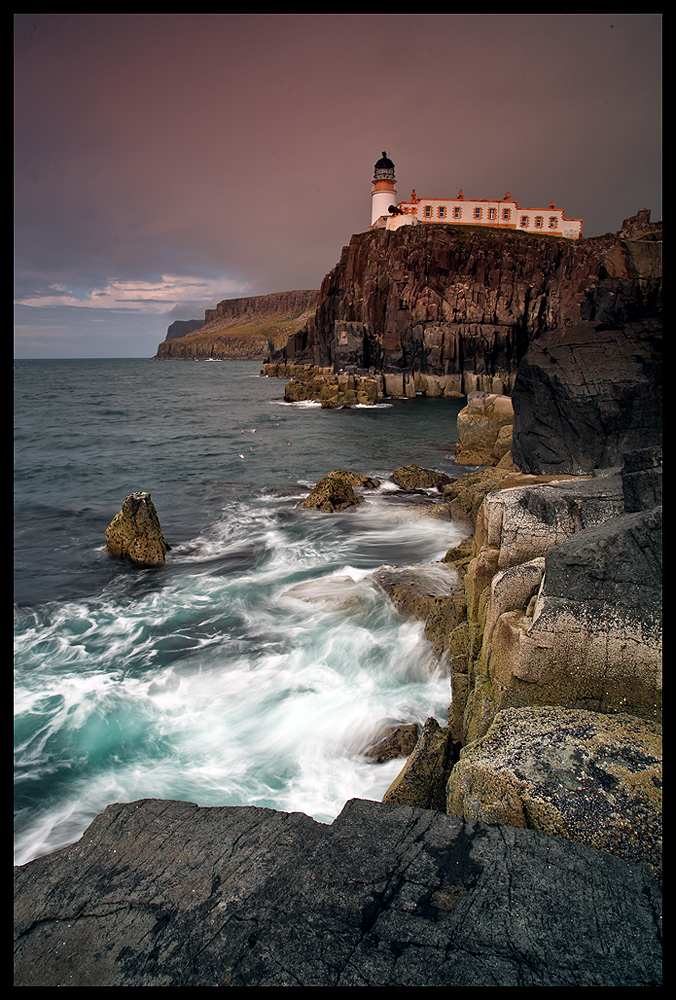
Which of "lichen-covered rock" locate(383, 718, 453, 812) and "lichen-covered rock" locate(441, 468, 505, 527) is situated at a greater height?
"lichen-covered rock" locate(441, 468, 505, 527)

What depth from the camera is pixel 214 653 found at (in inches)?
349

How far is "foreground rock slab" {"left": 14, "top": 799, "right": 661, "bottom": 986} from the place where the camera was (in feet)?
7.66

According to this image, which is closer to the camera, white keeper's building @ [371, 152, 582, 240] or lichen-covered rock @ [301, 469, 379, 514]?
lichen-covered rock @ [301, 469, 379, 514]

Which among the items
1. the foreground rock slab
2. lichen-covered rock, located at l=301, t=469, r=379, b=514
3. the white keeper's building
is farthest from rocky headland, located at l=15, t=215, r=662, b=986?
the white keeper's building

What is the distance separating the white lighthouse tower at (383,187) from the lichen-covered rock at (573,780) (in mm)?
87857

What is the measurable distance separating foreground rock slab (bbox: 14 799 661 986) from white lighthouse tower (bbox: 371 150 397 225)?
3489 inches

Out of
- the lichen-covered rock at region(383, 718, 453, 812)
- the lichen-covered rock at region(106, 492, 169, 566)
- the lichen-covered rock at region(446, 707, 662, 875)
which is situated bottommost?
the lichen-covered rock at region(383, 718, 453, 812)

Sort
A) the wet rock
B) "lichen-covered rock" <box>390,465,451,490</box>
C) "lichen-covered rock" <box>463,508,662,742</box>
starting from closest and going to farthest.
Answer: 1. "lichen-covered rock" <box>463,508,662,742</box>
2. the wet rock
3. "lichen-covered rock" <box>390,465,451,490</box>

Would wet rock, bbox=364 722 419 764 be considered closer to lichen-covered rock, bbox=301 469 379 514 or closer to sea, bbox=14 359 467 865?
sea, bbox=14 359 467 865

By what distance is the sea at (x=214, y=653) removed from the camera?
6.14m

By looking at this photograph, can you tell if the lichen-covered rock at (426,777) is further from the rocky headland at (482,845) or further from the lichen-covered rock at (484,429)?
the lichen-covered rock at (484,429)

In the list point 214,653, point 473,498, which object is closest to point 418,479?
point 473,498

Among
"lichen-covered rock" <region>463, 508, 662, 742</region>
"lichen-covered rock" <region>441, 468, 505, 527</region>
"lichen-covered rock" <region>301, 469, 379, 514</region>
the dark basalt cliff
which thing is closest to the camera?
"lichen-covered rock" <region>463, 508, 662, 742</region>

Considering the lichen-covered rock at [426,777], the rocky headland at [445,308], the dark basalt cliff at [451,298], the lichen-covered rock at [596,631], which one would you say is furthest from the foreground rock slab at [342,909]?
the dark basalt cliff at [451,298]
